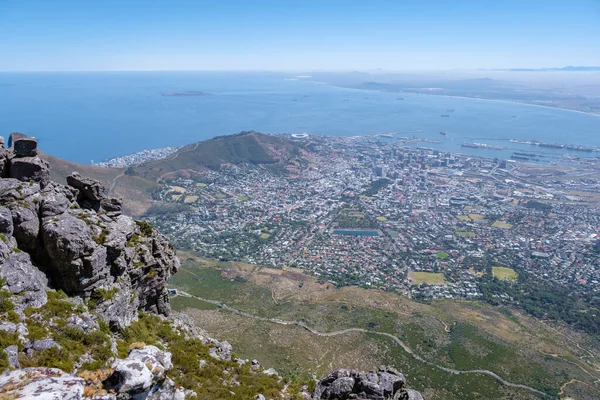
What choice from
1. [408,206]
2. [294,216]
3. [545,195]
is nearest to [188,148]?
[294,216]

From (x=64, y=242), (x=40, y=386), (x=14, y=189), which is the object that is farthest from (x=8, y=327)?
(x=14, y=189)

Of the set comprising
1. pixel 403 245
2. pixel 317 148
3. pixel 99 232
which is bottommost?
pixel 403 245

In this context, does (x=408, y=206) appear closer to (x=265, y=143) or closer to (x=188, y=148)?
(x=265, y=143)

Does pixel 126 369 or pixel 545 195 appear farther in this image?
pixel 545 195

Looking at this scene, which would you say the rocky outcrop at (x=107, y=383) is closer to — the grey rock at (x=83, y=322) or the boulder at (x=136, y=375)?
the boulder at (x=136, y=375)

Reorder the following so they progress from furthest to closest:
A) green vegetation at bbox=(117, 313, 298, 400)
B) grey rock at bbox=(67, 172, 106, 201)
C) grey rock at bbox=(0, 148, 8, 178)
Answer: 1. grey rock at bbox=(67, 172, 106, 201)
2. grey rock at bbox=(0, 148, 8, 178)
3. green vegetation at bbox=(117, 313, 298, 400)

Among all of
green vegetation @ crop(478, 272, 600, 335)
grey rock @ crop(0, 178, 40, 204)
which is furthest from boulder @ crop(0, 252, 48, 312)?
green vegetation @ crop(478, 272, 600, 335)

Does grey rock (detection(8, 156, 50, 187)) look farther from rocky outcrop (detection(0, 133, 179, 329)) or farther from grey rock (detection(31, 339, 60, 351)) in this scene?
grey rock (detection(31, 339, 60, 351))
